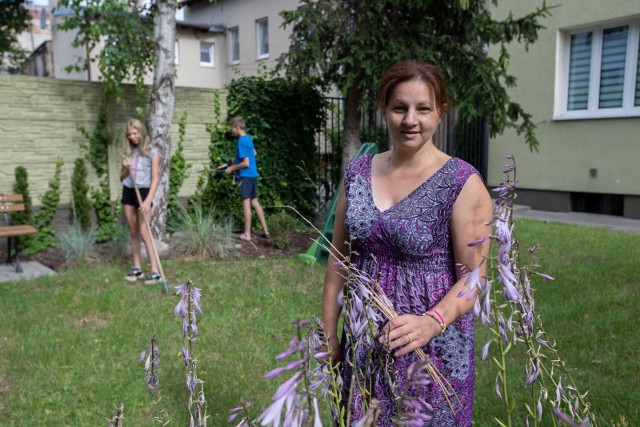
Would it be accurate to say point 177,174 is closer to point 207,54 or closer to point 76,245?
point 76,245

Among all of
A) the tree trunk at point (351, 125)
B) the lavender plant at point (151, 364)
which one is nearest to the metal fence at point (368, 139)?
the tree trunk at point (351, 125)

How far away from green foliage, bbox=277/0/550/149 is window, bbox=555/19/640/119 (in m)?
3.55

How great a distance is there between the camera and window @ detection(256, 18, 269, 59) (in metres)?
22.6

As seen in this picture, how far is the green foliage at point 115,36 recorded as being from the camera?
7598 millimetres

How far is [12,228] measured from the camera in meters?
7.00

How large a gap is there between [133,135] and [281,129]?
3.96 meters

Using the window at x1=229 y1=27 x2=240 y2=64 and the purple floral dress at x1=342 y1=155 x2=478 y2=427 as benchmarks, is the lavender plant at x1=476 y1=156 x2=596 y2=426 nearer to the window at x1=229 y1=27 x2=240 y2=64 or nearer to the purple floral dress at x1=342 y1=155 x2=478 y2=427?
the purple floral dress at x1=342 y1=155 x2=478 y2=427

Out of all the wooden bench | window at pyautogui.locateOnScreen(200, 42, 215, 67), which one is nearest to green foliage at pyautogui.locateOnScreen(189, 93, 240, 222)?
the wooden bench

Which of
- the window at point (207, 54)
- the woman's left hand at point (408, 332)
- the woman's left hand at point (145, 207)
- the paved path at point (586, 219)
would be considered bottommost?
the paved path at point (586, 219)

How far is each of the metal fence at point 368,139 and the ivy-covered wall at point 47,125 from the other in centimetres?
378

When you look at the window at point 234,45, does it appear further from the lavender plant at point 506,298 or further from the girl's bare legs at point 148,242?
Answer: the lavender plant at point 506,298

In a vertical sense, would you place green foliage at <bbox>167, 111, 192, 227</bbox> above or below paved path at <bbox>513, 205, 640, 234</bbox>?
above

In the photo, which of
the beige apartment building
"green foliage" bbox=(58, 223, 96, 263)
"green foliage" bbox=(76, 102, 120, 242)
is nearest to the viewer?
"green foliage" bbox=(58, 223, 96, 263)

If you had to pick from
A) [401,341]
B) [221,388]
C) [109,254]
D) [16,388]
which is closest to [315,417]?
[401,341]
